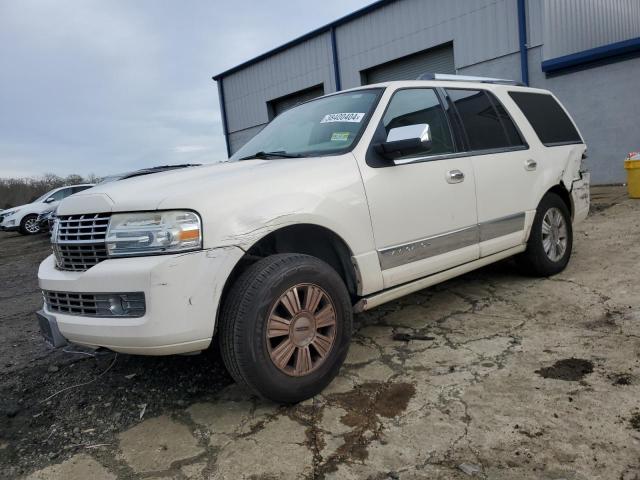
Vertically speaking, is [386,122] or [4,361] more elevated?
[386,122]

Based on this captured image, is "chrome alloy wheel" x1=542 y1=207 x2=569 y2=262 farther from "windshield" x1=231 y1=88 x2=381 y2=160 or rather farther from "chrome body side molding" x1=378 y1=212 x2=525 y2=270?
"windshield" x1=231 y1=88 x2=381 y2=160

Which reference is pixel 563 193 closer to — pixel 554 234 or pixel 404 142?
pixel 554 234

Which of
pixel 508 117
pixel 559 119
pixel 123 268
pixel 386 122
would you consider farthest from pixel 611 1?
pixel 123 268

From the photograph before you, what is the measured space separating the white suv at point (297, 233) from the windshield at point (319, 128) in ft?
0.05

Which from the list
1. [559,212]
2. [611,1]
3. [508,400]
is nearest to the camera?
[508,400]

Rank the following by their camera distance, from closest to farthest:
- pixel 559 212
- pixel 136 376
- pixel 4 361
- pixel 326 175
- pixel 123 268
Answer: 1. pixel 123 268
2. pixel 326 175
3. pixel 136 376
4. pixel 4 361
5. pixel 559 212

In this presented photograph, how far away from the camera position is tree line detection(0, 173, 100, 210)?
3286 cm

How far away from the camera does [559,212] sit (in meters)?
4.57

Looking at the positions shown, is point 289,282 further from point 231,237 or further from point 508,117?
point 508,117

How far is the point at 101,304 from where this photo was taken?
8.05 feet

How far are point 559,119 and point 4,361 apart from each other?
5.29 metres

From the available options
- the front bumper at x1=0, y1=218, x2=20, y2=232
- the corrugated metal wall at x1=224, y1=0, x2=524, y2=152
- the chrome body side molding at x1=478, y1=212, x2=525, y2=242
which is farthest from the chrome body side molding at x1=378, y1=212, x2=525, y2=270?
the front bumper at x1=0, y1=218, x2=20, y2=232

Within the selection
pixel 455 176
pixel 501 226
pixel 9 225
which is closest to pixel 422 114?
pixel 455 176

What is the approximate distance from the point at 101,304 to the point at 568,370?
2546mm
